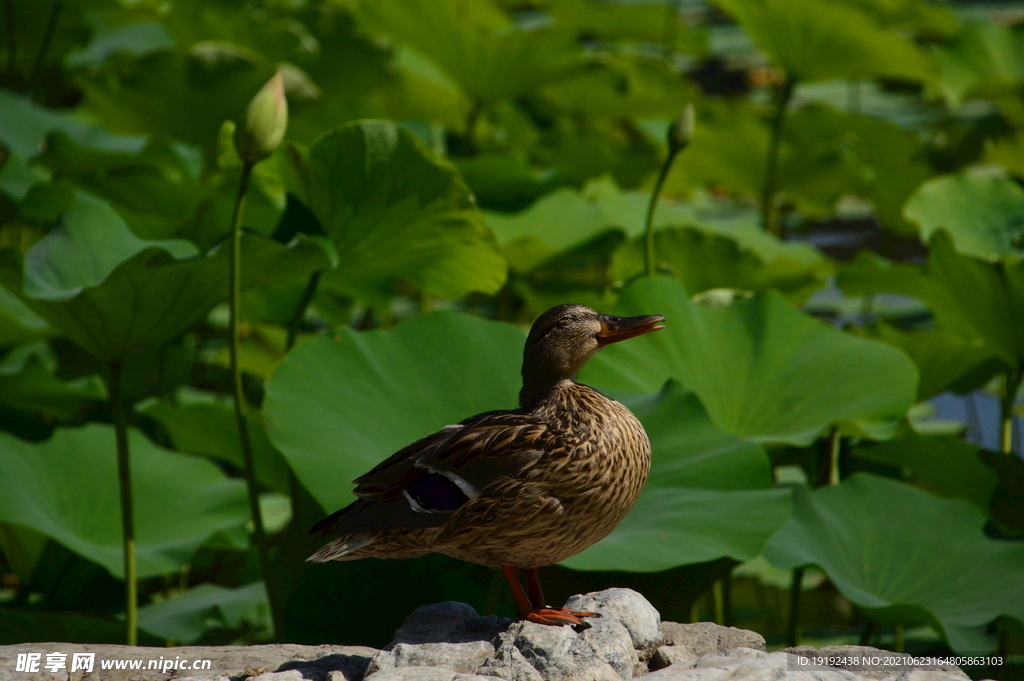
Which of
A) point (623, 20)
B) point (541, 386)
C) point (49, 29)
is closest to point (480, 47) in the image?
point (623, 20)

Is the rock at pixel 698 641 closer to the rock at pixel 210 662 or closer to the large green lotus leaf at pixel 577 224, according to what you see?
the rock at pixel 210 662

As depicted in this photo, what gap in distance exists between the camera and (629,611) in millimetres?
1168

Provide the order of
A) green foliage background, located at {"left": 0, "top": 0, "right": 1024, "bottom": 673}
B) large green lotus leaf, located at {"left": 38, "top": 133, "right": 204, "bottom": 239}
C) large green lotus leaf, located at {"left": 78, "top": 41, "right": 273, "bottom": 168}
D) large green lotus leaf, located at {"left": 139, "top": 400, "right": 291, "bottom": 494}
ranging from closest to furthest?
green foliage background, located at {"left": 0, "top": 0, "right": 1024, "bottom": 673} < large green lotus leaf, located at {"left": 139, "top": 400, "right": 291, "bottom": 494} < large green lotus leaf, located at {"left": 38, "top": 133, "right": 204, "bottom": 239} < large green lotus leaf, located at {"left": 78, "top": 41, "right": 273, "bottom": 168}

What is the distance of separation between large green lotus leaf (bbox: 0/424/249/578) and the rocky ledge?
0.61m

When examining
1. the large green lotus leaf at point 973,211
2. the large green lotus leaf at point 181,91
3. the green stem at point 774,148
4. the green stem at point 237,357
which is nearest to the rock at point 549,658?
the green stem at point 237,357

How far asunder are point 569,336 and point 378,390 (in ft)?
2.04

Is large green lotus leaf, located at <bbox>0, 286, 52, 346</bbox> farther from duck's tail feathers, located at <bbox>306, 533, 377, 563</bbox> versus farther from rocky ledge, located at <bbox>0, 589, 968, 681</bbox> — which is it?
duck's tail feathers, located at <bbox>306, 533, 377, 563</bbox>

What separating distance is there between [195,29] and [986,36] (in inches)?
119

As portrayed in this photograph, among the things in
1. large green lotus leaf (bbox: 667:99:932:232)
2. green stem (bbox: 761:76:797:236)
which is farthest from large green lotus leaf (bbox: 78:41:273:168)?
green stem (bbox: 761:76:797:236)

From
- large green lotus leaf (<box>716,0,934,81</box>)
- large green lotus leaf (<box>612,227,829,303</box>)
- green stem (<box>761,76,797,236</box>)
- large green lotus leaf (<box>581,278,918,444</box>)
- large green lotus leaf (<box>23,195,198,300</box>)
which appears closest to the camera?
large green lotus leaf (<box>23,195,198,300</box>)

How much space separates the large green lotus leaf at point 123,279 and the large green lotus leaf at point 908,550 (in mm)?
950

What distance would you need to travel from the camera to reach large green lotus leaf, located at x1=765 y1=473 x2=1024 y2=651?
5.33 ft

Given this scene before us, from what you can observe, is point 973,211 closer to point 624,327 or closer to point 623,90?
point 623,90

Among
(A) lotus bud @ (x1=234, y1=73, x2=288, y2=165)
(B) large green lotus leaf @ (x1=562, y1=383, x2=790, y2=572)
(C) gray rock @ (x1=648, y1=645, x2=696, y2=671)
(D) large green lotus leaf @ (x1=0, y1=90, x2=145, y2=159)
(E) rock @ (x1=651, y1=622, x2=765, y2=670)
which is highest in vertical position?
(A) lotus bud @ (x1=234, y1=73, x2=288, y2=165)
